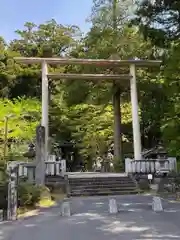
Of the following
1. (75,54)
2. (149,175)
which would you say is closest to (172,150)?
(149,175)

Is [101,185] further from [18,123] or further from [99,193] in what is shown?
[18,123]

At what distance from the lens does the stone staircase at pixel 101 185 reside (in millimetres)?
14752

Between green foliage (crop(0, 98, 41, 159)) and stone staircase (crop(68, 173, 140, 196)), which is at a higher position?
green foliage (crop(0, 98, 41, 159))

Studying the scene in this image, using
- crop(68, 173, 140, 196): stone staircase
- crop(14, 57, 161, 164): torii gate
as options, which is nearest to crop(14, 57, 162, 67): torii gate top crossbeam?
crop(14, 57, 161, 164): torii gate

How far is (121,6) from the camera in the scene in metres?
22.9

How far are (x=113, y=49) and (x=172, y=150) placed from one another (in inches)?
343

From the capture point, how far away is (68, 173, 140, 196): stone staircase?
48.4 ft

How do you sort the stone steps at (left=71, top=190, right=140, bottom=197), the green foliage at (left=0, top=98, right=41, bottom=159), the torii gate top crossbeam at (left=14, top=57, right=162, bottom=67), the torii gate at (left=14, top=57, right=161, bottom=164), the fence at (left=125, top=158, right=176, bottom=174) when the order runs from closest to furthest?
A: 1. the stone steps at (left=71, top=190, right=140, bottom=197)
2. the fence at (left=125, top=158, right=176, bottom=174)
3. the torii gate at (left=14, top=57, right=161, bottom=164)
4. the torii gate top crossbeam at (left=14, top=57, right=162, bottom=67)
5. the green foliage at (left=0, top=98, right=41, bottom=159)

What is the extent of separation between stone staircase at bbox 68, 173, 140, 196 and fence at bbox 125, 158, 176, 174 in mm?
646

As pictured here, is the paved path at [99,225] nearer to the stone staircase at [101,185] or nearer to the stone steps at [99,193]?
the stone steps at [99,193]

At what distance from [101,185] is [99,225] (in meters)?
7.81

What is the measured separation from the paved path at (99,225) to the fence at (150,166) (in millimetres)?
6609

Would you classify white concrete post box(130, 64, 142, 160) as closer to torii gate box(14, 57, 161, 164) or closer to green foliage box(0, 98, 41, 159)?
torii gate box(14, 57, 161, 164)

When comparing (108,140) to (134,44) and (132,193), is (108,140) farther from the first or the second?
(132,193)
